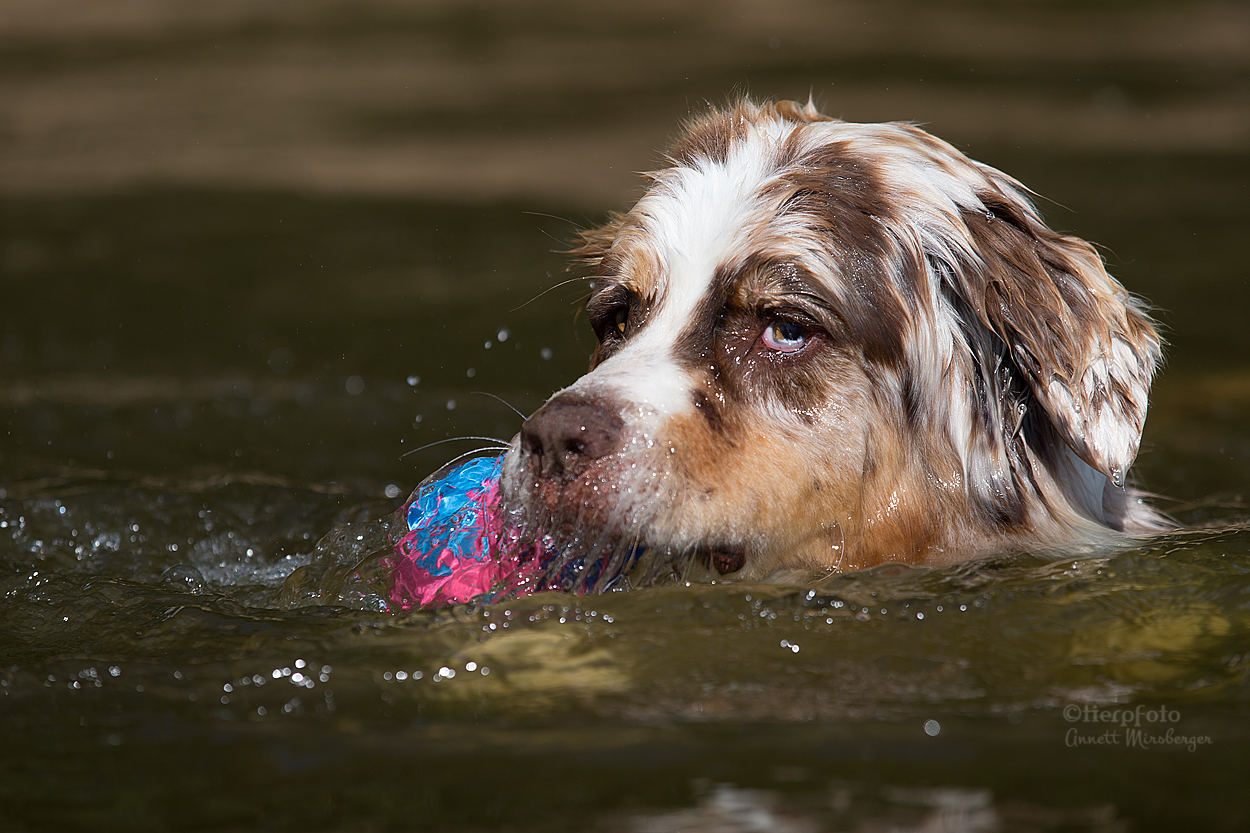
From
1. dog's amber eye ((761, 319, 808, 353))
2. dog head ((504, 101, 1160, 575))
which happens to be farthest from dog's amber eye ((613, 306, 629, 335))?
dog's amber eye ((761, 319, 808, 353))

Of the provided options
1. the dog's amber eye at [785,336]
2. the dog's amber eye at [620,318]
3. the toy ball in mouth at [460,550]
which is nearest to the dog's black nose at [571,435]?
the toy ball in mouth at [460,550]

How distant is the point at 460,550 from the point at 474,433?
3629 mm

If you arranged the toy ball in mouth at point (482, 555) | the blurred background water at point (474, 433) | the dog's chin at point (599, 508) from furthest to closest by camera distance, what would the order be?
1. the toy ball in mouth at point (482, 555)
2. the dog's chin at point (599, 508)
3. the blurred background water at point (474, 433)

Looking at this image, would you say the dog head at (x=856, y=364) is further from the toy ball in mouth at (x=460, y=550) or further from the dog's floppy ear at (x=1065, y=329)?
the toy ball in mouth at (x=460, y=550)

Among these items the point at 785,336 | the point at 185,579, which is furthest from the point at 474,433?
the point at 785,336

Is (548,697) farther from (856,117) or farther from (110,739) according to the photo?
(856,117)

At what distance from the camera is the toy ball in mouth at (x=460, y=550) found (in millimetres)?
4711

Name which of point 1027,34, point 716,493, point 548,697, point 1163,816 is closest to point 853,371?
point 716,493

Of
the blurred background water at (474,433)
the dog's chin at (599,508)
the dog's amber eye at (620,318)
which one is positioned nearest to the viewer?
the blurred background water at (474,433)

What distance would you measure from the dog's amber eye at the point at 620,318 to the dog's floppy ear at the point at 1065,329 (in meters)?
1.22

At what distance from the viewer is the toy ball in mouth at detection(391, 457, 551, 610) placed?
4.71 m

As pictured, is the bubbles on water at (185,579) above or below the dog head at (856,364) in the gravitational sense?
below

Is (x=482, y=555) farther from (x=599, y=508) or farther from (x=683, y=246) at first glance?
(x=683, y=246)

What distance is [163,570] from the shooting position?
6348mm
